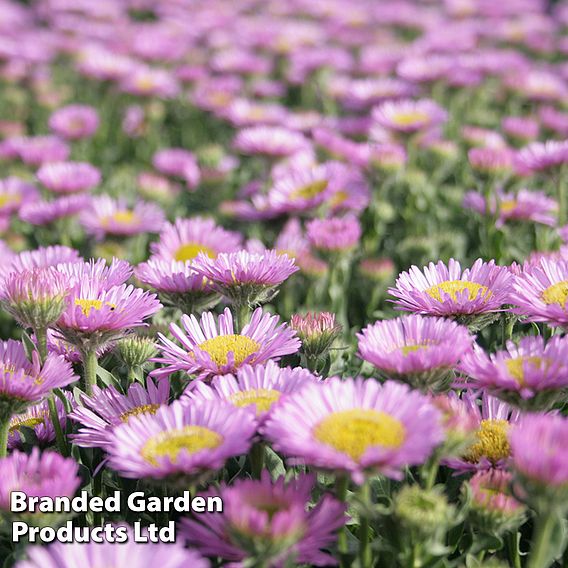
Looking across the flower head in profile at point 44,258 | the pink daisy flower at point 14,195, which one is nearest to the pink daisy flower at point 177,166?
the pink daisy flower at point 14,195

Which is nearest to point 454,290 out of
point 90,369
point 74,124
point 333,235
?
point 333,235

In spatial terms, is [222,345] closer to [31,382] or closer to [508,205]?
[31,382]

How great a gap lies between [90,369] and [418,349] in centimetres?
80

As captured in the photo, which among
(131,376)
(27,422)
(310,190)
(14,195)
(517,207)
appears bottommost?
(27,422)

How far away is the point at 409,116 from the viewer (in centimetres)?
424

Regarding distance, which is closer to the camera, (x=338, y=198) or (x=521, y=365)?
(x=521, y=365)

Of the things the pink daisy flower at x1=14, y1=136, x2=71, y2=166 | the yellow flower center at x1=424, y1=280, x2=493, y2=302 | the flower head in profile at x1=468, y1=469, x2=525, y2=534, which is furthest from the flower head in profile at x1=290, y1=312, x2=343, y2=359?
the pink daisy flower at x1=14, y1=136, x2=71, y2=166

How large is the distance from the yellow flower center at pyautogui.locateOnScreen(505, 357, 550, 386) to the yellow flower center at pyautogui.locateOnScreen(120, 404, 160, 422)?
2.54ft

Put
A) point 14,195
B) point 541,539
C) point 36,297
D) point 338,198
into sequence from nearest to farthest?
1. point 541,539
2. point 36,297
3. point 338,198
4. point 14,195

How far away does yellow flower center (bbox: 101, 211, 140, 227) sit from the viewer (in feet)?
10.8

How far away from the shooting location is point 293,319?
217 cm

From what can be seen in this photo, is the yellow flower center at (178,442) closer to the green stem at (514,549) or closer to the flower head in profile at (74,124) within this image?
the green stem at (514,549)

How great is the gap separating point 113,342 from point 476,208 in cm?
179

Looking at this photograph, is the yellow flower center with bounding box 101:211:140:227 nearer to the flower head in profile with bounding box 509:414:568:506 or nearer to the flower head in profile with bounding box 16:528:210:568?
the flower head in profile with bounding box 16:528:210:568
